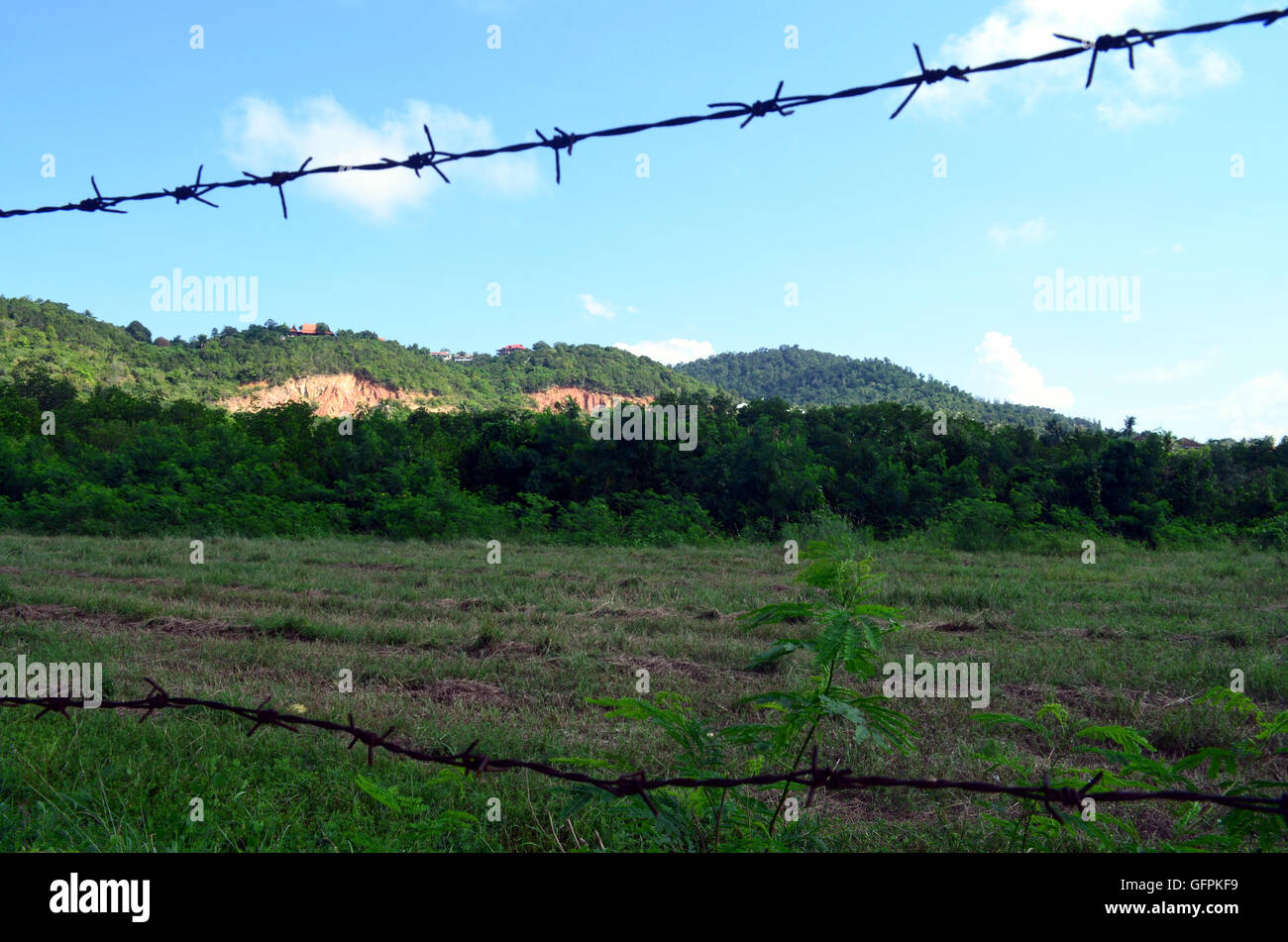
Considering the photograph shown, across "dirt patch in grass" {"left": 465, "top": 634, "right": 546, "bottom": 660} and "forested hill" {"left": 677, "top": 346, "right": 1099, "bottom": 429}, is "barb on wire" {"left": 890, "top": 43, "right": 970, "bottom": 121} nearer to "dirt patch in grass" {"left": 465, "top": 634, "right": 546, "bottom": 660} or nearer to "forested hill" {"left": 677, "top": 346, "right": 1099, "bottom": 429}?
"dirt patch in grass" {"left": 465, "top": 634, "right": 546, "bottom": 660}

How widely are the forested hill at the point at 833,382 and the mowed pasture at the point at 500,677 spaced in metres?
34.9

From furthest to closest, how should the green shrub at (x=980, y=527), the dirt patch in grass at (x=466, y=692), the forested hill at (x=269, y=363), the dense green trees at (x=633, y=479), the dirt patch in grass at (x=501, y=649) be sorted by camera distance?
the forested hill at (x=269, y=363) < the dense green trees at (x=633, y=479) < the green shrub at (x=980, y=527) < the dirt patch in grass at (x=501, y=649) < the dirt patch in grass at (x=466, y=692)

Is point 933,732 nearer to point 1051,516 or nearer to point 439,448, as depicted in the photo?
point 1051,516

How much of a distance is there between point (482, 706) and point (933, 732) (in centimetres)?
256

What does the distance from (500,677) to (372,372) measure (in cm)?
5355

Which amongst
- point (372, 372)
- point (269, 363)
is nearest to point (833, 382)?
point (372, 372)

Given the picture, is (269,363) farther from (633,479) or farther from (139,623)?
(139,623)

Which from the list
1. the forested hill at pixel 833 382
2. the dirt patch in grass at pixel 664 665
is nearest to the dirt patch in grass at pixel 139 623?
the dirt patch in grass at pixel 664 665

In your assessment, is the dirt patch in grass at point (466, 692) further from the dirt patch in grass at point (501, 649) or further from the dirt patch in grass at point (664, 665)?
the dirt patch in grass at point (664, 665)

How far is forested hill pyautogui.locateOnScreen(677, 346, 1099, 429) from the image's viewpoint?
5056 centimetres

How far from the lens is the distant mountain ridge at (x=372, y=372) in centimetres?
3941

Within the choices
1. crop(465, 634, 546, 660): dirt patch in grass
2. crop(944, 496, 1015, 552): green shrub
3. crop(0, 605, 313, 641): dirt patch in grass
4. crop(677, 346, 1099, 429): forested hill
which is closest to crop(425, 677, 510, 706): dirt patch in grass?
crop(465, 634, 546, 660): dirt patch in grass

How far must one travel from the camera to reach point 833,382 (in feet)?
203
